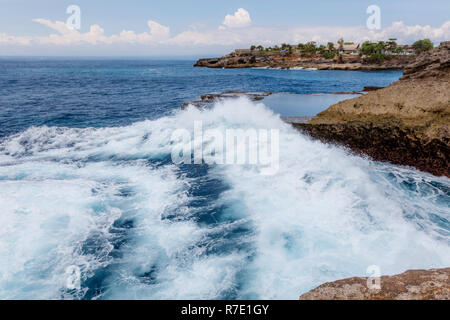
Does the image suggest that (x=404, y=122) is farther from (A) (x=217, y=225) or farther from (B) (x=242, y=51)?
(B) (x=242, y=51)

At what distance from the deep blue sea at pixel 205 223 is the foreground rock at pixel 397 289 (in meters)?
2.11

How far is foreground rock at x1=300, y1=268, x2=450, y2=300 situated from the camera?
10.0ft

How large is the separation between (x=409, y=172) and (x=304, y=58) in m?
118

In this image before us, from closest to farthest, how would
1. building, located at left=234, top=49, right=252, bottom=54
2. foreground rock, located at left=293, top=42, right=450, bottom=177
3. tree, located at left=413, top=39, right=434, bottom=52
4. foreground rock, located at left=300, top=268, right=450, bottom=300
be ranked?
foreground rock, located at left=300, top=268, right=450, bottom=300, foreground rock, located at left=293, top=42, right=450, bottom=177, tree, located at left=413, top=39, right=434, bottom=52, building, located at left=234, top=49, right=252, bottom=54

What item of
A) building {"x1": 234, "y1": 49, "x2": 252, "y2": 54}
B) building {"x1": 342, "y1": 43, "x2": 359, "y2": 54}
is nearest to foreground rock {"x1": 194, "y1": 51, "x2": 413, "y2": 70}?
building {"x1": 342, "y1": 43, "x2": 359, "y2": 54}

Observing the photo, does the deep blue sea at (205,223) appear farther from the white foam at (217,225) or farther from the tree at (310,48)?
the tree at (310,48)

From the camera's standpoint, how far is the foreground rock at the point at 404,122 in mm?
10914

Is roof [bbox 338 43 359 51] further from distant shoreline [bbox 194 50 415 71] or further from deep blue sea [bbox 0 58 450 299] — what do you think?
deep blue sea [bbox 0 58 450 299]

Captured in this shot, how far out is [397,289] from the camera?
321 cm

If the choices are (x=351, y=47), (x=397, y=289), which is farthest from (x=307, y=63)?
(x=397, y=289)

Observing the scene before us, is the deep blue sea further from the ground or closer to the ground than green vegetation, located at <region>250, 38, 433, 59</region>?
closer to the ground

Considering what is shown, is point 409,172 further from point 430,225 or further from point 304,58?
point 304,58

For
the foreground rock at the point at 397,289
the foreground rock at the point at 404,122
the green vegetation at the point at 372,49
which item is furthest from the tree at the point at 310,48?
the foreground rock at the point at 397,289

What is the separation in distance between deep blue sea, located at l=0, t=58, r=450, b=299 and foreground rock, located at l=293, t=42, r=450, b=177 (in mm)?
781
